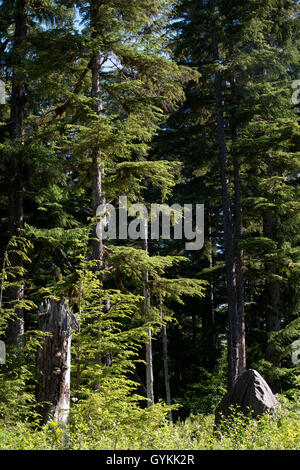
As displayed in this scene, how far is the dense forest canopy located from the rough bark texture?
24 mm

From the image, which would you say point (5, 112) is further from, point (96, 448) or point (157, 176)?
point (96, 448)

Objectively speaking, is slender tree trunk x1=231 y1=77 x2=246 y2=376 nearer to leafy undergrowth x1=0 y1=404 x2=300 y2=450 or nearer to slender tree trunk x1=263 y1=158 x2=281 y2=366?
slender tree trunk x1=263 y1=158 x2=281 y2=366

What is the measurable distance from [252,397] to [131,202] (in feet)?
19.8

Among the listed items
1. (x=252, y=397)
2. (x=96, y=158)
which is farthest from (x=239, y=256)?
(x=96, y=158)

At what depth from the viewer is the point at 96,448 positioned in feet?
16.8

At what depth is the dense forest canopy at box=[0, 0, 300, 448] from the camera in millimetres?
7117

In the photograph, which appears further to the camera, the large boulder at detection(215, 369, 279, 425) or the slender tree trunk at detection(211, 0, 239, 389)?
the slender tree trunk at detection(211, 0, 239, 389)

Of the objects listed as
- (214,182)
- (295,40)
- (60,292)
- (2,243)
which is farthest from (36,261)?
(295,40)

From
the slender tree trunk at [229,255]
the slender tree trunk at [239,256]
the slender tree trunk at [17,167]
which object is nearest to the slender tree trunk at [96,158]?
the slender tree trunk at [17,167]

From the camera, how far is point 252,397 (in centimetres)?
936

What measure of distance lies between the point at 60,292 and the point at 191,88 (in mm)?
11774

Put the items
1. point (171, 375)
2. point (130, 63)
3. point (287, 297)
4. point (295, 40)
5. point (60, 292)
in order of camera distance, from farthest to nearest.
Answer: point (171, 375)
point (295, 40)
point (287, 297)
point (130, 63)
point (60, 292)

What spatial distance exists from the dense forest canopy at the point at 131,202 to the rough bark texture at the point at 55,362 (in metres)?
0.02

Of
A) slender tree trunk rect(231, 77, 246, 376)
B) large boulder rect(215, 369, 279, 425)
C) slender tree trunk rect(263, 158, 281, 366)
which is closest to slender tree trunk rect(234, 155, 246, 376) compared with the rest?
slender tree trunk rect(231, 77, 246, 376)
